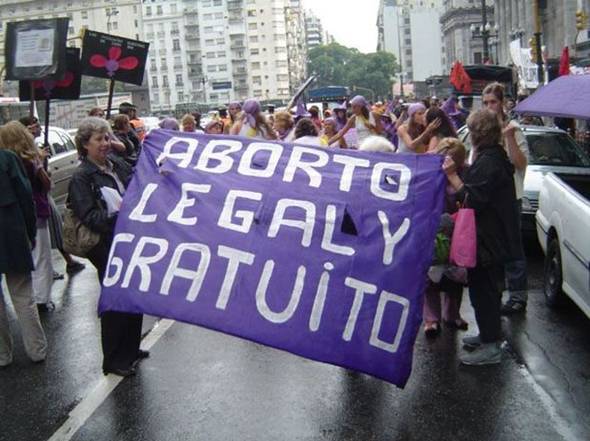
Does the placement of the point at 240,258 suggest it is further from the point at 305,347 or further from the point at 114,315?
the point at 114,315

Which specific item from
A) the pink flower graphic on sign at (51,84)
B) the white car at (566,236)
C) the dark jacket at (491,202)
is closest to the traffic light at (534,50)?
the white car at (566,236)

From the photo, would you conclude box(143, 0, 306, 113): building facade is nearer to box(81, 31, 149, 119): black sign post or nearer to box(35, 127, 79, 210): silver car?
box(35, 127, 79, 210): silver car

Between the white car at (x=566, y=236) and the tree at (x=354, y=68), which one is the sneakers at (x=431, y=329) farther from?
the tree at (x=354, y=68)

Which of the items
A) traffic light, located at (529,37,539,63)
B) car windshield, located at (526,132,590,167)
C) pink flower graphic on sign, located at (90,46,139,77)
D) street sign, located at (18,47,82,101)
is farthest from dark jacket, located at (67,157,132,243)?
traffic light, located at (529,37,539,63)

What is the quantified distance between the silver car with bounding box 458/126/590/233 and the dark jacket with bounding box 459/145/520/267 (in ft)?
13.3

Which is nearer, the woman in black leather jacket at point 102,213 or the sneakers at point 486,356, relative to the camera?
the woman in black leather jacket at point 102,213

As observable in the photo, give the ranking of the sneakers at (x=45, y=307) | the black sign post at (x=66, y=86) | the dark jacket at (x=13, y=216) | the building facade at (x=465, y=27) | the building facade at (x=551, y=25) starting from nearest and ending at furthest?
the dark jacket at (x=13, y=216), the sneakers at (x=45, y=307), the black sign post at (x=66, y=86), the building facade at (x=551, y=25), the building facade at (x=465, y=27)

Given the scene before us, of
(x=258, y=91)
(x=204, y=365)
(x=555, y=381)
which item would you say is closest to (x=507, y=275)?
(x=555, y=381)

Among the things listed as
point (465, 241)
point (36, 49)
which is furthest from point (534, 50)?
point (465, 241)

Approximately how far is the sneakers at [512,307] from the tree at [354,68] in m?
134

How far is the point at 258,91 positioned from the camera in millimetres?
145125

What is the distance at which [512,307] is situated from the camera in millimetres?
6953

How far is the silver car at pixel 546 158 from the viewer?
30.9 ft

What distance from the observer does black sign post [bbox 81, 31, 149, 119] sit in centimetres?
950
